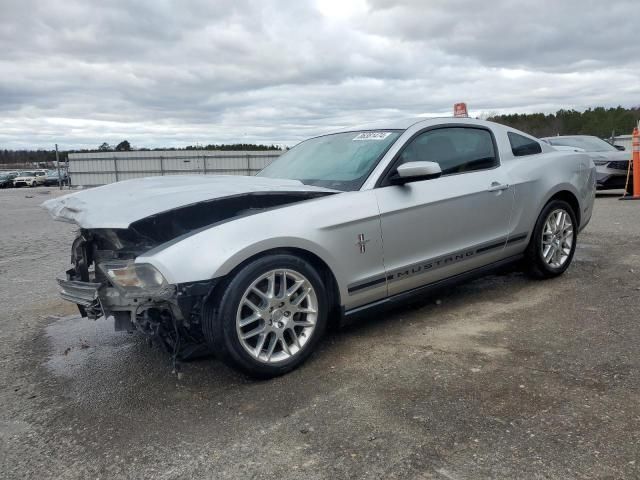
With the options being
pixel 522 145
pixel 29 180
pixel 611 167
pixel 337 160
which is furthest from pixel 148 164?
pixel 337 160

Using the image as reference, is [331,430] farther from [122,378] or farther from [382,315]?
[382,315]

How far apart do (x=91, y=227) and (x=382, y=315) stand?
7.40ft

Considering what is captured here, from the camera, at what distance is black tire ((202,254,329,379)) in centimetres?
296

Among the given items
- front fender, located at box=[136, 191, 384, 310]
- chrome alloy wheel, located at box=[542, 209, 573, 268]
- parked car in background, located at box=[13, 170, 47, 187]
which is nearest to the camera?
→ front fender, located at box=[136, 191, 384, 310]

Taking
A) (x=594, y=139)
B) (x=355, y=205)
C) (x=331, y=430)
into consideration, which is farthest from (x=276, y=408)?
(x=594, y=139)

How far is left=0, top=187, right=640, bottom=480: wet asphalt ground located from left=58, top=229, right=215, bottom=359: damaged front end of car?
1.12 ft

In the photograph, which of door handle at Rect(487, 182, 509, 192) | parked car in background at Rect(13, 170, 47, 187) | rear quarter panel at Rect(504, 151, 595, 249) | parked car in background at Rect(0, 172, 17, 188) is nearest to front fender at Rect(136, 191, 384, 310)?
door handle at Rect(487, 182, 509, 192)

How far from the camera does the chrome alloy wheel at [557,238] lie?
16.3ft

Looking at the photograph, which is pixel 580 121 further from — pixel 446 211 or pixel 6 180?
pixel 446 211

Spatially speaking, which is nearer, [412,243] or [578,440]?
[578,440]

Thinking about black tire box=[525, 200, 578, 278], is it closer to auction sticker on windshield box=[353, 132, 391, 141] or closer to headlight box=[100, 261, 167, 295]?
auction sticker on windshield box=[353, 132, 391, 141]

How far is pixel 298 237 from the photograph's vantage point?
3223mm

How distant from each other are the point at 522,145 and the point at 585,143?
404 inches

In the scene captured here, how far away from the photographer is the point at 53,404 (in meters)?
3.08
